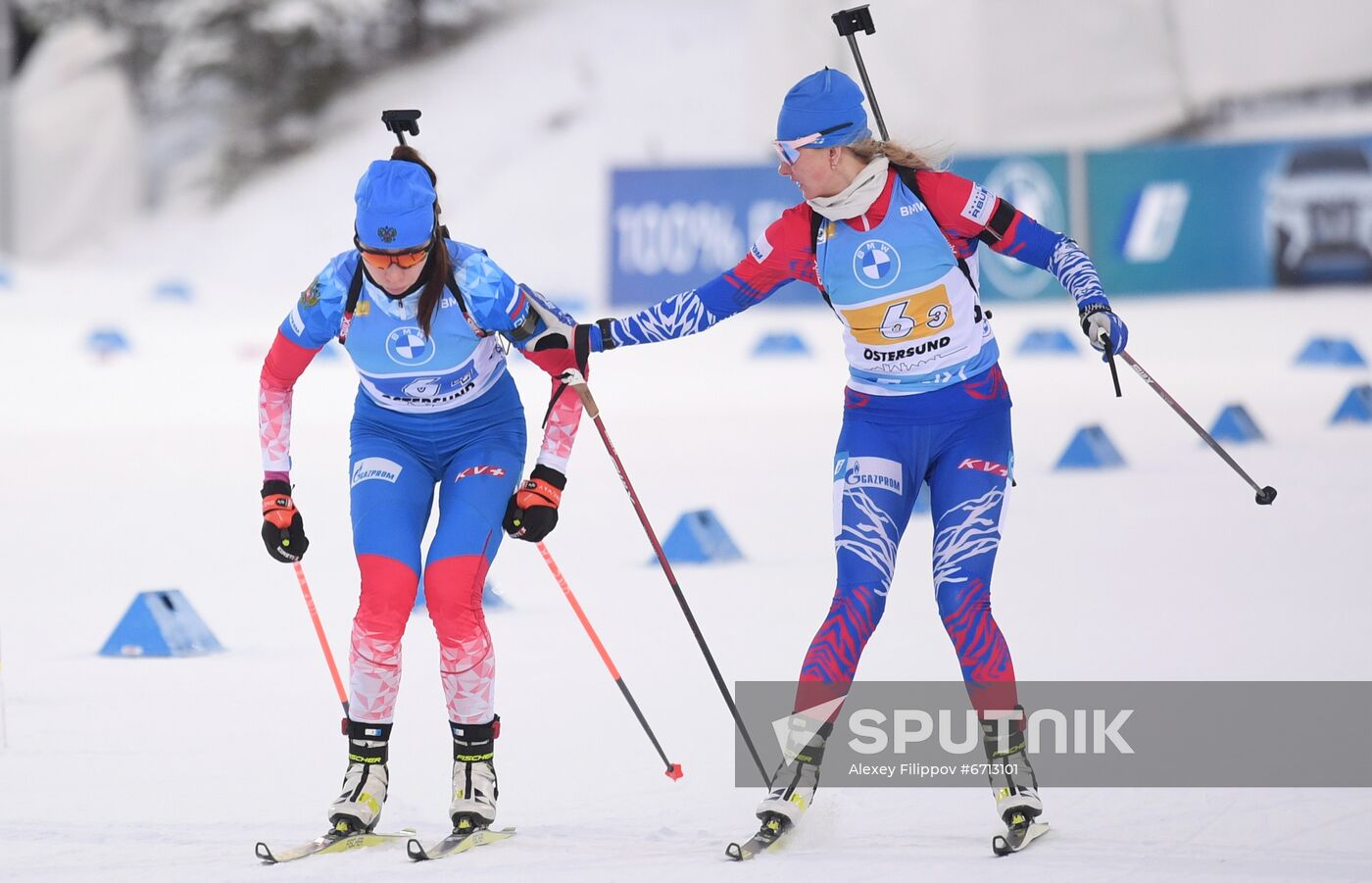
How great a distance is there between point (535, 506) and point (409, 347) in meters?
0.50

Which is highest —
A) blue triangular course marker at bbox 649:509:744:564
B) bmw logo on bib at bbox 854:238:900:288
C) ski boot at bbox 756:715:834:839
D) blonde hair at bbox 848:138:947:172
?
blonde hair at bbox 848:138:947:172

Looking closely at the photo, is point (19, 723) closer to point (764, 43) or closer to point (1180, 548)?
point (1180, 548)

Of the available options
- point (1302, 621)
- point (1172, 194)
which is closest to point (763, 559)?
point (1302, 621)

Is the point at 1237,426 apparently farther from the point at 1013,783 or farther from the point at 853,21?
the point at 1013,783

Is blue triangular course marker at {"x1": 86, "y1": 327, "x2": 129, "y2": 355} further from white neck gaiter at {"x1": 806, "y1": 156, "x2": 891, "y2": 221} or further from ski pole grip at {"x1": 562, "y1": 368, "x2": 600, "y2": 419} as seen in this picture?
white neck gaiter at {"x1": 806, "y1": 156, "x2": 891, "y2": 221}

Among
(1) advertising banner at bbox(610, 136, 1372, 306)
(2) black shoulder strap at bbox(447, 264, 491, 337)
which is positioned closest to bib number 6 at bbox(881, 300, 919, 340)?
(2) black shoulder strap at bbox(447, 264, 491, 337)

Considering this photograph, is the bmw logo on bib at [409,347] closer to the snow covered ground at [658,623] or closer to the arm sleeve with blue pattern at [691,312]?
the arm sleeve with blue pattern at [691,312]

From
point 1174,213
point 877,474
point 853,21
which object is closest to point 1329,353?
point 1174,213

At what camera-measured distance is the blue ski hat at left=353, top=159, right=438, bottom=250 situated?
4.98 meters

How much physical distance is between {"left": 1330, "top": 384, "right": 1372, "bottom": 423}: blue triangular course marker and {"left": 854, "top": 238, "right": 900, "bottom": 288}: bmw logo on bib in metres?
7.89

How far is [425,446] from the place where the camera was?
17.4 ft

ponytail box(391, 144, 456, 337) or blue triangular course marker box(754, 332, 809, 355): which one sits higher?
ponytail box(391, 144, 456, 337)

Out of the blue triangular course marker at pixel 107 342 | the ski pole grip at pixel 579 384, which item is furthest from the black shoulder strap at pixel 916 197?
the blue triangular course marker at pixel 107 342

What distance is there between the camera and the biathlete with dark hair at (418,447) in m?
5.05
